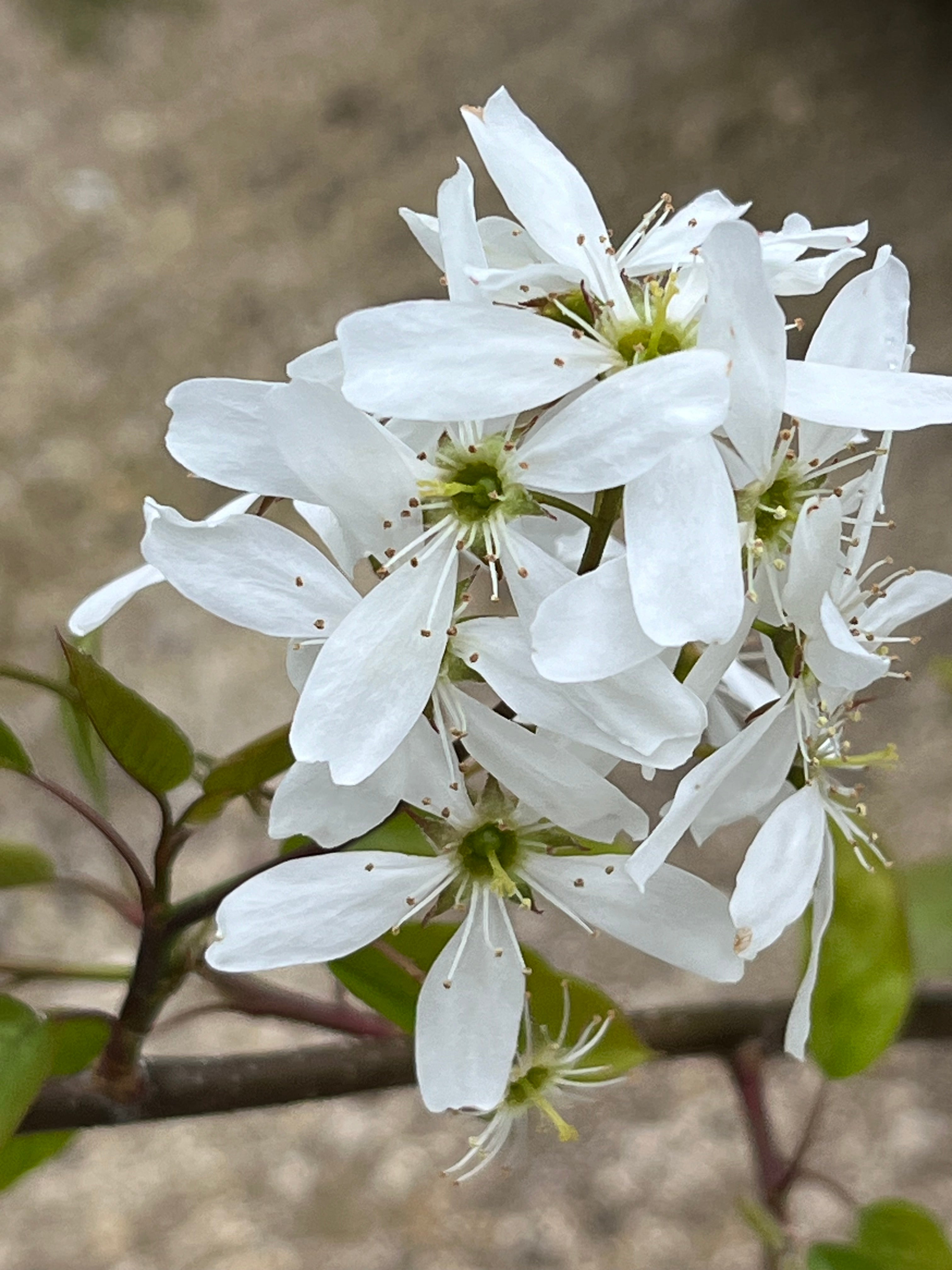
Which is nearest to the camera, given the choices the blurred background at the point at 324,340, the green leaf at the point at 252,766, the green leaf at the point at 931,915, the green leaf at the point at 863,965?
the green leaf at the point at 252,766

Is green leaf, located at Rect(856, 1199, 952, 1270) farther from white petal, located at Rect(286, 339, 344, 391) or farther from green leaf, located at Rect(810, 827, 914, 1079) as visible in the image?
white petal, located at Rect(286, 339, 344, 391)

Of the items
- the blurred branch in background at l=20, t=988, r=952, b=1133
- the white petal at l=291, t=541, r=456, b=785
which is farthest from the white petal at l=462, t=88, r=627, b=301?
the blurred branch in background at l=20, t=988, r=952, b=1133

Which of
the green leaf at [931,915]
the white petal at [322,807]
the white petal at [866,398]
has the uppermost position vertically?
the white petal at [866,398]

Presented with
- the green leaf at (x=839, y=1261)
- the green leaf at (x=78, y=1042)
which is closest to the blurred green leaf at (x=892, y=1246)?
the green leaf at (x=839, y=1261)

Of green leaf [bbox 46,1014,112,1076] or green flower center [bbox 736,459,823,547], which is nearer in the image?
green flower center [bbox 736,459,823,547]

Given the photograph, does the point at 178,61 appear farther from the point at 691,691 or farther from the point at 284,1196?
the point at 691,691

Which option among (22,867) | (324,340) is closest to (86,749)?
(22,867)

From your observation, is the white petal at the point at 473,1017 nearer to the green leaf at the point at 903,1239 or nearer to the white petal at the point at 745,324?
the white petal at the point at 745,324

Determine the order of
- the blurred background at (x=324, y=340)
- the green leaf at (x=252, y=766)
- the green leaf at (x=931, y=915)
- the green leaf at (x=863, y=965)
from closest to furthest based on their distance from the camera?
1. the green leaf at (x=252, y=766)
2. the green leaf at (x=863, y=965)
3. the green leaf at (x=931, y=915)
4. the blurred background at (x=324, y=340)
